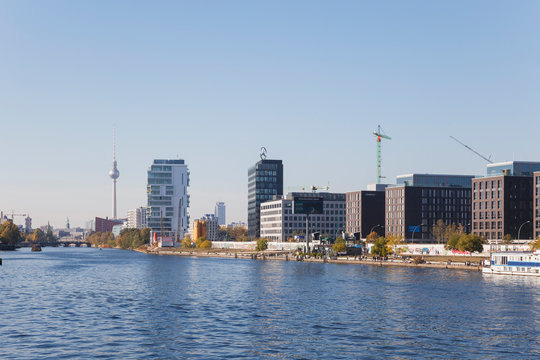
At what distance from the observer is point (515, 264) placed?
6171 inches

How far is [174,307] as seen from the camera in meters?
96.6

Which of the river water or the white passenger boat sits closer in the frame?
the river water

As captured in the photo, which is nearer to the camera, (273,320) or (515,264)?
(273,320)

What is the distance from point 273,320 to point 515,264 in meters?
91.8

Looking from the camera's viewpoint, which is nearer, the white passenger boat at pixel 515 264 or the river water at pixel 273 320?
the river water at pixel 273 320

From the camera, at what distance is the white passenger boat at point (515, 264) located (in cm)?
15262

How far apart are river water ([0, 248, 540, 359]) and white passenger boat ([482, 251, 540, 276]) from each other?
19215 mm

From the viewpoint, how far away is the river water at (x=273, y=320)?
63.9 metres

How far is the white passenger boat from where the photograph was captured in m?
153

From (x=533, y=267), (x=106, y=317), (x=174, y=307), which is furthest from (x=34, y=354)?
(x=533, y=267)

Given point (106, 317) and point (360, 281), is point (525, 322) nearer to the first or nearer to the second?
point (106, 317)

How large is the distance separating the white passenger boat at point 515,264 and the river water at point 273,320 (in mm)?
19215

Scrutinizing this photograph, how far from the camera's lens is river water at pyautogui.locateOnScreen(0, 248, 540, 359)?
6388 cm

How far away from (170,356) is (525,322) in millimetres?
43021
